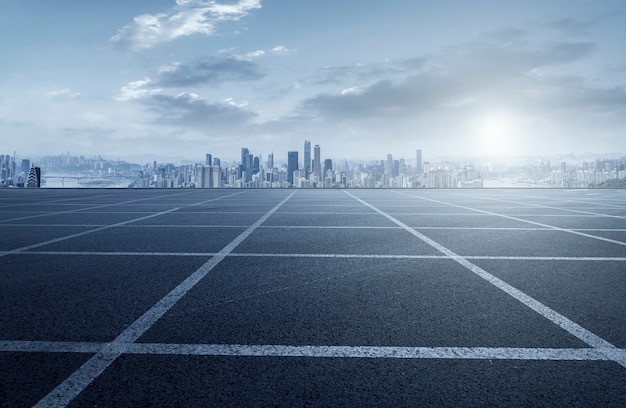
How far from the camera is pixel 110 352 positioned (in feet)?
8.80

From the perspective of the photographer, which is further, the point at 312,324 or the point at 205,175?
the point at 205,175

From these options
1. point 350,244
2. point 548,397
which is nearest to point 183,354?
point 548,397

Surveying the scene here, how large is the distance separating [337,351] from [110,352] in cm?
156

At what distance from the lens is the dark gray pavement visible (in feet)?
7.30

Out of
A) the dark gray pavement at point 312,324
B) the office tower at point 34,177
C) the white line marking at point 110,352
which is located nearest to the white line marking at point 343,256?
the dark gray pavement at point 312,324

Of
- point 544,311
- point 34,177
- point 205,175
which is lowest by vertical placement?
point 544,311

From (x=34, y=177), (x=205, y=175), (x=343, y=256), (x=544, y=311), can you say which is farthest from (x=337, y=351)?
(x=205, y=175)

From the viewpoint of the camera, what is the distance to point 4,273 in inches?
191

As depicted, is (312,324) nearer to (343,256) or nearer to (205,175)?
(343,256)

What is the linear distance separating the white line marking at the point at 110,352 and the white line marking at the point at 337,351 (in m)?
0.08

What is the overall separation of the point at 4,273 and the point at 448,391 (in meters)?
5.31

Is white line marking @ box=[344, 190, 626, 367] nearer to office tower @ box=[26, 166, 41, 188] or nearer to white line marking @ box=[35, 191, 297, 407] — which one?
white line marking @ box=[35, 191, 297, 407]

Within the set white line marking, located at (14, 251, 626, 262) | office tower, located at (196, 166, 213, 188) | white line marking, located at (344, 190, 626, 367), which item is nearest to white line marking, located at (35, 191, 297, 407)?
white line marking, located at (14, 251, 626, 262)

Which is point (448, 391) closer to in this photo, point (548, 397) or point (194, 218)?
point (548, 397)
